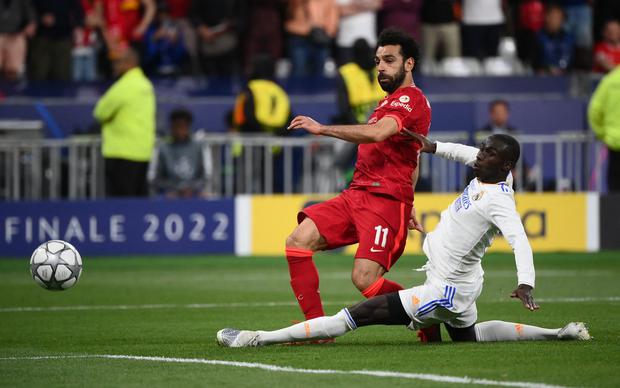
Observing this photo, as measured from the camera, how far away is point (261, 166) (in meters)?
19.8

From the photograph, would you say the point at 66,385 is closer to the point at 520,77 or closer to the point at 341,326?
the point at 341,326

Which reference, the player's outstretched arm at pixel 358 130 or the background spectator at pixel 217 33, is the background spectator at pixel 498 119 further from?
the player's outstretched arm at pixel 358 130

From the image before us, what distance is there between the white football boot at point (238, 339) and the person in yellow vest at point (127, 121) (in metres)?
9.58

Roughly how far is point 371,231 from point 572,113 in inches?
489

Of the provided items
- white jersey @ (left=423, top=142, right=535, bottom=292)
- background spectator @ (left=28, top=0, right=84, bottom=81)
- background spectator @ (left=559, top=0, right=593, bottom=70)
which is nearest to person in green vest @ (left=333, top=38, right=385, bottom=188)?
background spectator @ (left=559, top=0, right=593, bottom=70)

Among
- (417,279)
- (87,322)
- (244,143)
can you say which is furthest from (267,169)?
(87,322)

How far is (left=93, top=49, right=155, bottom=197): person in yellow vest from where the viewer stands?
18141 mm

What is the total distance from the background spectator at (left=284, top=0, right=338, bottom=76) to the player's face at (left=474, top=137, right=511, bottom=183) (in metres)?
13.4

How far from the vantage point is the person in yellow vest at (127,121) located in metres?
18.1

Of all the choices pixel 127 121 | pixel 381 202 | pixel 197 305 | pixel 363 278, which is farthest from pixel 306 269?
pixel 127 121

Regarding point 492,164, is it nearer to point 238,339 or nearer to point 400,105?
point 400,105

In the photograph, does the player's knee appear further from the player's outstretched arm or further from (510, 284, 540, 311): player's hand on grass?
(510, 284, 540, 311): player's hand on grass

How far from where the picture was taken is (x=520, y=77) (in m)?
22.4

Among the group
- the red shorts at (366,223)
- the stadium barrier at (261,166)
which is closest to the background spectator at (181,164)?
the stadium barrier at (261,166)
